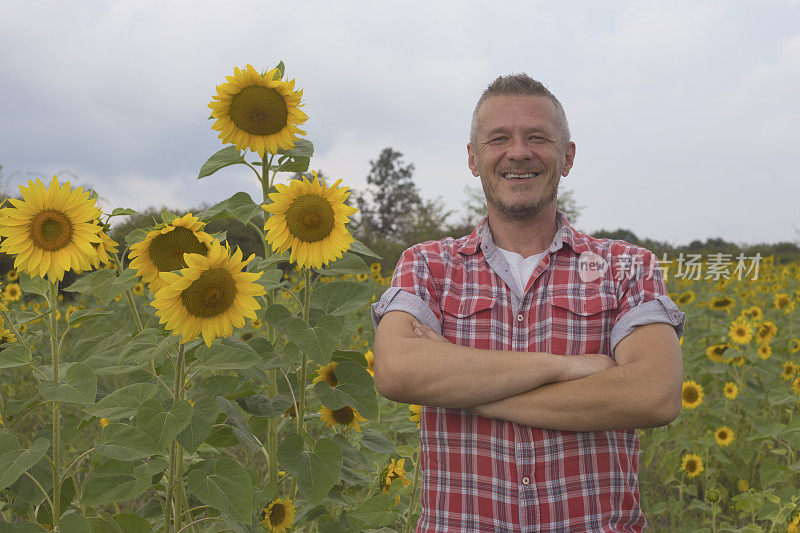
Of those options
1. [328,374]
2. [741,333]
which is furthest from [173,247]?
[741,333]

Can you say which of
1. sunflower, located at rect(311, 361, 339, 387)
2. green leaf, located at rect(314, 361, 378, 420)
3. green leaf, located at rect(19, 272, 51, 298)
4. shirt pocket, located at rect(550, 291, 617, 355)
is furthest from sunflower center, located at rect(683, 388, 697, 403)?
green leaf, located at rect(19, 272, 51, 298)

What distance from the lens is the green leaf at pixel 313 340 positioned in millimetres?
1933

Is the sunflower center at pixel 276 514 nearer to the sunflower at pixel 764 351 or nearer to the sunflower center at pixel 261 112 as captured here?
the sunflower center at pixel 261 112

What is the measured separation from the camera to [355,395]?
211cm

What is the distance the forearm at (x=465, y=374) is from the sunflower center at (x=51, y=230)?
1.15 m

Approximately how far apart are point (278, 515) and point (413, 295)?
3.04 ft

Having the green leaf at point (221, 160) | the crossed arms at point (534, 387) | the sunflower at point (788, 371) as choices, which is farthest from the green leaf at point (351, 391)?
the sunflower at point (788, 371)

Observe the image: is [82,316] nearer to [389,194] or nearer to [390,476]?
[390,476]

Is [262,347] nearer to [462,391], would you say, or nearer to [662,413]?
[462,391]

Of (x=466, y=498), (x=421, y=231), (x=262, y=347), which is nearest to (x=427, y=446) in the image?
(x=466, y=498)

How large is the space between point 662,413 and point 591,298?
519mm

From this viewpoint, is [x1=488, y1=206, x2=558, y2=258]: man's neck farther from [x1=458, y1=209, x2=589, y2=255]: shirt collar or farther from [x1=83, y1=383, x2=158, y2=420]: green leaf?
[x1=83, y1=383, x2=158, y2=420]: green leaf

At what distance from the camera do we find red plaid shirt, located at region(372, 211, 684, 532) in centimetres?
227

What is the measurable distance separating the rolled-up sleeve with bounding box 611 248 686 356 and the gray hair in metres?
0.60
